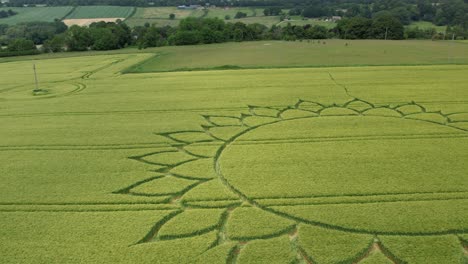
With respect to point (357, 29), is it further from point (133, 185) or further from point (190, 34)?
point (133, 185)

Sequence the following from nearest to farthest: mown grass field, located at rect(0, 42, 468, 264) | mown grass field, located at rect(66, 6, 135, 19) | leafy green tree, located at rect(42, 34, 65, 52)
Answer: mown grass field, located at rect(0, 42, 468, 264) < leafy green tree, located at rect(42, 34, 65, 52) < mown grass field, located at rect(66, 6, 135, 19)

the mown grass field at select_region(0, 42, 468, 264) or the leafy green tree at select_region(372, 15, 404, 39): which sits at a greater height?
the leafy green tree at select_region(372, 15, 404, 39)

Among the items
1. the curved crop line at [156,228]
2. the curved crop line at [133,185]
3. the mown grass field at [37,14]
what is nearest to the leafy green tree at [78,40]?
the mown grass field at [37,14]

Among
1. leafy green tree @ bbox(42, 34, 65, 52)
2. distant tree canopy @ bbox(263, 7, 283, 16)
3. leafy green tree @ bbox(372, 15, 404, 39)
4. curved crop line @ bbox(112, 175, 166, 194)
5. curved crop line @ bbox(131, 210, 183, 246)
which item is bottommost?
curved crop line @ bbox(131, 210, 183, 246)

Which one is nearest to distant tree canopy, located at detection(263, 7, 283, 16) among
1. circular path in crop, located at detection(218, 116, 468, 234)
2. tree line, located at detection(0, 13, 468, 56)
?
tree line, located at detection(0, 13, 468, 56)

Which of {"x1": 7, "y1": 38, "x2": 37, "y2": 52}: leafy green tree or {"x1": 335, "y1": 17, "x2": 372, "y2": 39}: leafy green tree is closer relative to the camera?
{"x1": 7, "y1": 38, "x2": 37, "y2": 52}: leafy green tree

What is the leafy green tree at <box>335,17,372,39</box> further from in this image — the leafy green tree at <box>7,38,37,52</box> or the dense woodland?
the leafy green tree at <box>7,38,37,52</box>
